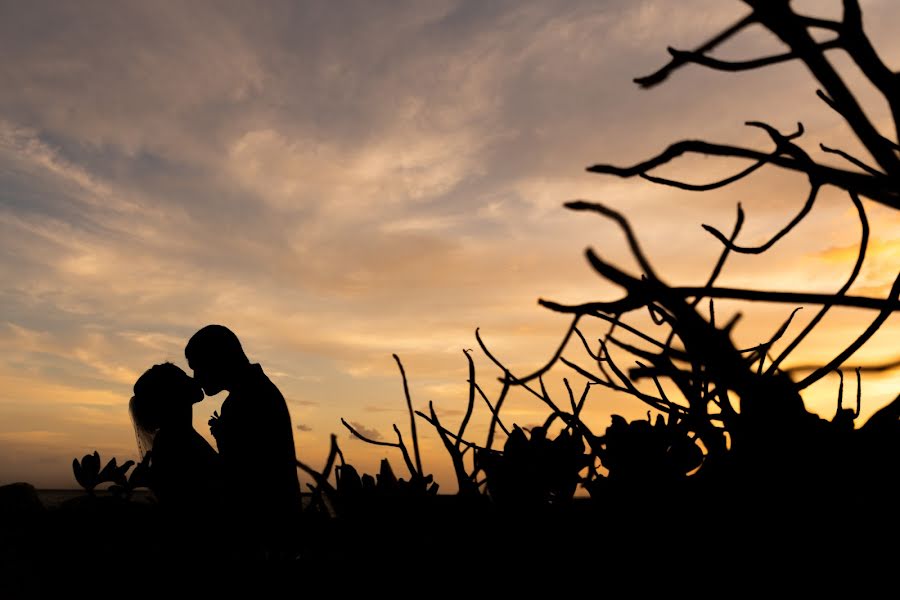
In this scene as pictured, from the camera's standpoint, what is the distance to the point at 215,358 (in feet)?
22.4

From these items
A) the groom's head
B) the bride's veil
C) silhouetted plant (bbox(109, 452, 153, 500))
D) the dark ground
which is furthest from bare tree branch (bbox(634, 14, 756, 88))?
the groom's head

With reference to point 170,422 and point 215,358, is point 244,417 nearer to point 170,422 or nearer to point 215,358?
point 170,422

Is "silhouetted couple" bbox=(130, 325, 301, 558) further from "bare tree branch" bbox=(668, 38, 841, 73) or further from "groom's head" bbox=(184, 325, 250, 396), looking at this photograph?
"bare tree branch" bbox=(668, 38, 841, 73)

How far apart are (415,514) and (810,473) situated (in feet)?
1.93

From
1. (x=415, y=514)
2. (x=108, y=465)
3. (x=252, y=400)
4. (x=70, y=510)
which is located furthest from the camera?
(x=252, y=400)

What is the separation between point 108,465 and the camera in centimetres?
245

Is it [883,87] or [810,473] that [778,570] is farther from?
[883,87]

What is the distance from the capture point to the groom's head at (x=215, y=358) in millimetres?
6777

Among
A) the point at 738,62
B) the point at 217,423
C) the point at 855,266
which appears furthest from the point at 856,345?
the point at 217,423

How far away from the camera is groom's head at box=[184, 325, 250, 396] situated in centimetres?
678

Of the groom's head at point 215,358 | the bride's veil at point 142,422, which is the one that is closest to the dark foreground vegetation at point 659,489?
the bride's veil at point 142,422

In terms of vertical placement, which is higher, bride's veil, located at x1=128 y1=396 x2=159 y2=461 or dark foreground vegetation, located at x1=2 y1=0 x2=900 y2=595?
bride's veil, located at x1=128 y1=396 x2=159 y2=461

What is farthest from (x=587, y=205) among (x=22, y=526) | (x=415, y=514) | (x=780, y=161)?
(x=22, y=526)

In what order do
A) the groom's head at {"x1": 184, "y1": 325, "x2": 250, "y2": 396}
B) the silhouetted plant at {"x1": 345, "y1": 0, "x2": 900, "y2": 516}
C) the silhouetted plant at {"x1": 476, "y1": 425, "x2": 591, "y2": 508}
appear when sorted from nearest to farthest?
the silhouetted plant at {"x1": 345, "y1": 0, "x2": 900, "y2": 516}, the silhouetted plant at {"x1": 476, "y1": 425, "x2": 591, "y2": 508}, the groom's head at {"x1": 184, "y1": 325, "x2": 250, "y2": 396}
